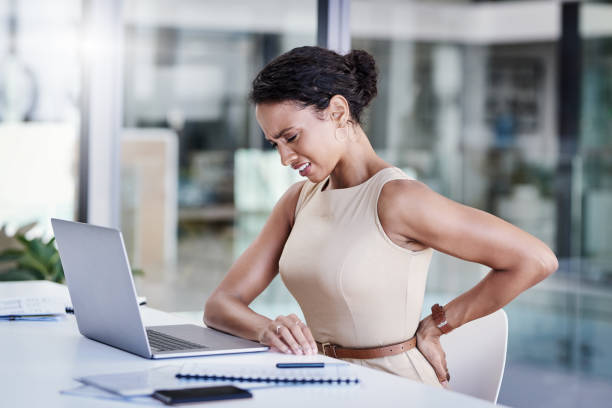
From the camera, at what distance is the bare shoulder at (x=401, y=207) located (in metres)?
2.07

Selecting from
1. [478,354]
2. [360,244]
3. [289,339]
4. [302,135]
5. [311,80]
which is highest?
[311,80]

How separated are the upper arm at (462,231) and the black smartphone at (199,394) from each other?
737 mm

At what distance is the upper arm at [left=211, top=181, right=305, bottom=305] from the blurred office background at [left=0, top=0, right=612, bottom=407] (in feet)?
3.85

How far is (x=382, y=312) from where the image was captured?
2.12m

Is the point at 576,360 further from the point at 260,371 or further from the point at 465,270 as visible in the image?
the point at 260,371

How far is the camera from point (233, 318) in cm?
211

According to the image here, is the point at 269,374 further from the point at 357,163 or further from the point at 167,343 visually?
the point at 357,163

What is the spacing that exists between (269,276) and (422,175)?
4475mm

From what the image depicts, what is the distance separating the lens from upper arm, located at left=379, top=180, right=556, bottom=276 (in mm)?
2041

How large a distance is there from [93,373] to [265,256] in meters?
0.83

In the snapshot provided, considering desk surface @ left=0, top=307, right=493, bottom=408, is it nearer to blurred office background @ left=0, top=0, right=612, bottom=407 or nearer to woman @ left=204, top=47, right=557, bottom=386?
woman @ left=204, top=47, right=557, bottom=386

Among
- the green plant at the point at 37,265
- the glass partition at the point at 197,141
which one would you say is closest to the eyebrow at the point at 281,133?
the green plant at the point at 37,265

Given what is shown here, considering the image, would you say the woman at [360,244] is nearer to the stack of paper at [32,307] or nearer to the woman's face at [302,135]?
the woman's face at [302,135]

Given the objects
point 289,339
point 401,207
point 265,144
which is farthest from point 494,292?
point 265,144
